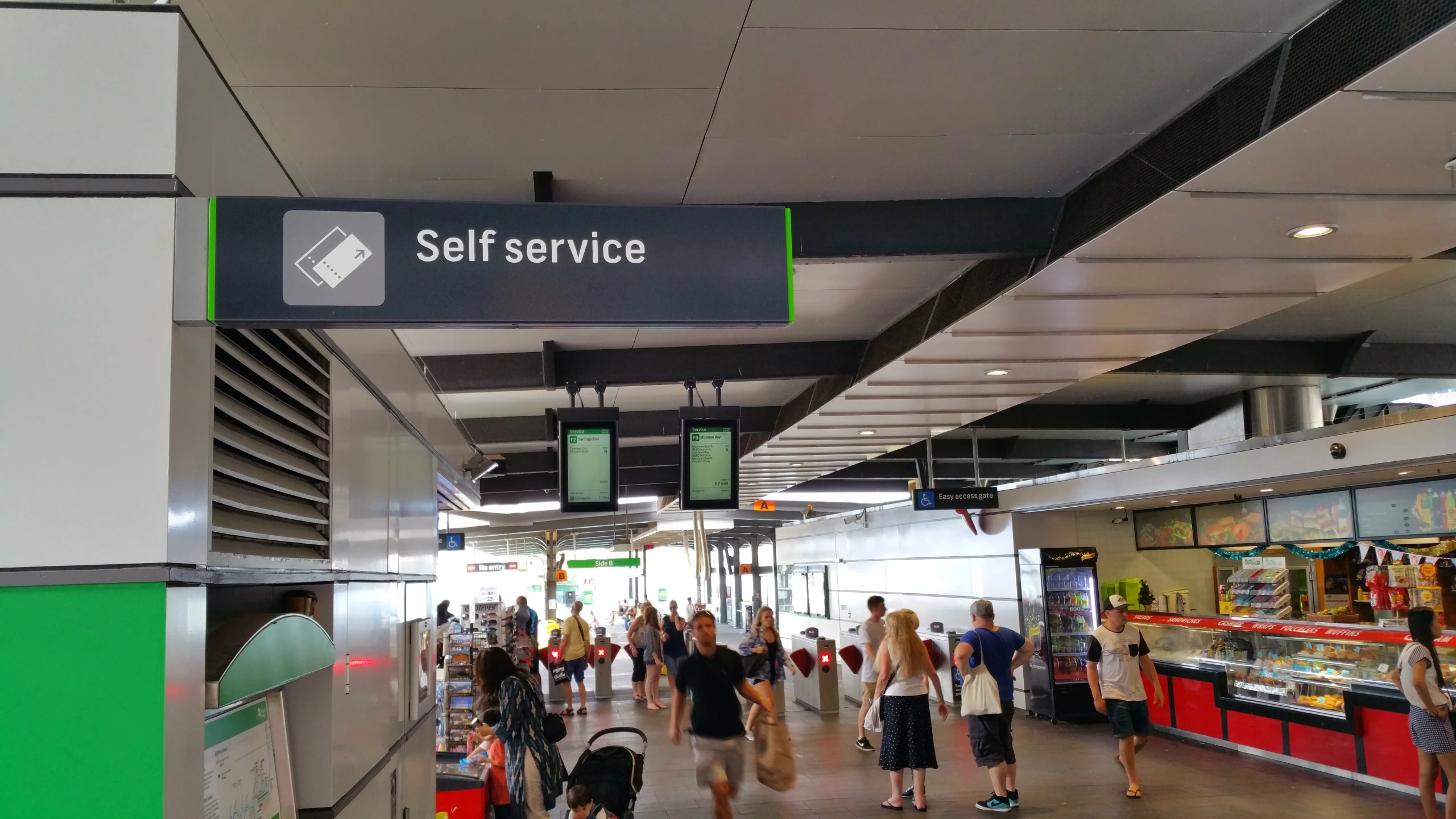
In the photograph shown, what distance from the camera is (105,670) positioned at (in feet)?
6.57

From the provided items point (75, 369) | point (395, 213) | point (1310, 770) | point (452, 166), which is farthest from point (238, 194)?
point (1310, 770)

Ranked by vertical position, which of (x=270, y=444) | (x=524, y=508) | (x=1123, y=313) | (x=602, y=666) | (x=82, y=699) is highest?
(x=1123, y=313)

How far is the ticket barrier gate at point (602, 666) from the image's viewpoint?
1711cm

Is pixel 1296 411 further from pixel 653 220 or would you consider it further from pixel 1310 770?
pixel 653 220

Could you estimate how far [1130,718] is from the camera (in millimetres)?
8914

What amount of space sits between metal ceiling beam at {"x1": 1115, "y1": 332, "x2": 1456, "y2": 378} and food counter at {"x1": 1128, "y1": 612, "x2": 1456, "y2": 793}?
224 centimetres

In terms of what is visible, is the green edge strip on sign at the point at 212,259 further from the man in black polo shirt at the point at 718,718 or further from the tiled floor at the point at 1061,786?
the tiled floor at the point at 1061,786

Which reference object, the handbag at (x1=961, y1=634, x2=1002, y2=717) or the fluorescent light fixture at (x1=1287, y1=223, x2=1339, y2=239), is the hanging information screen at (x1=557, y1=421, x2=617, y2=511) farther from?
the fluorescent light fixture at (x1=1287, y1=223, x2=1339, y2=239)

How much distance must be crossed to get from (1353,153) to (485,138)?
10.5 ft

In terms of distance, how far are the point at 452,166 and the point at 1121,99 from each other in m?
2.72

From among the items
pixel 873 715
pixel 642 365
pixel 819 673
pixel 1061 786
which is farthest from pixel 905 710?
pixel 819 673

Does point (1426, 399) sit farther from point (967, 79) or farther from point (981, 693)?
point (967, 79)

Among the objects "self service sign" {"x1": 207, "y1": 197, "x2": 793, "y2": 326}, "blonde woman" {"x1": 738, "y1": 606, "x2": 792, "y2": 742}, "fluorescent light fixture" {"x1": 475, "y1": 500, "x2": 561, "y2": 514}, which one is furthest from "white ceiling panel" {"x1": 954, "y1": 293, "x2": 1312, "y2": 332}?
"fluorescent light fixture" {"x1": 475, "y1": 500, "x2": 561, "y2": 514}

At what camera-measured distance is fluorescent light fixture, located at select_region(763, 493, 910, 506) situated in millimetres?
21203
